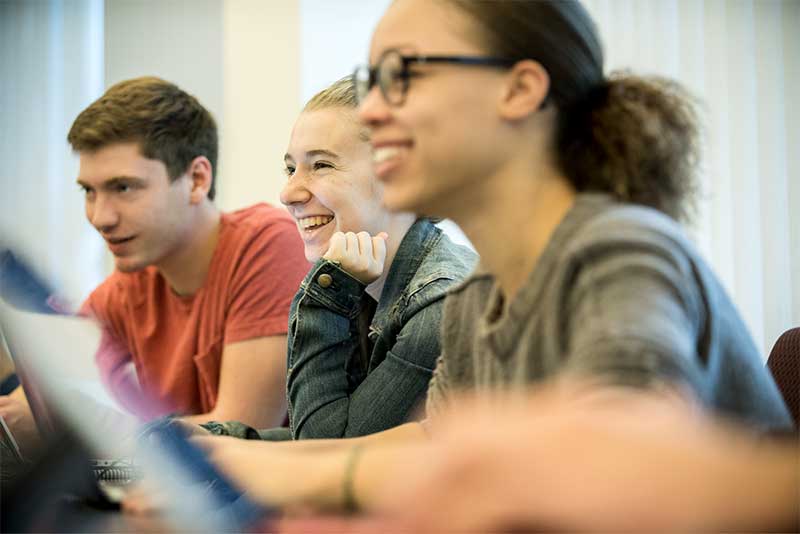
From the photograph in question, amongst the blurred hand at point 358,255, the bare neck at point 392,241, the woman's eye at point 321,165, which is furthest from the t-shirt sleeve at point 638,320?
the woman's eye at point 321,165

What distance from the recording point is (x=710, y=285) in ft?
2.49

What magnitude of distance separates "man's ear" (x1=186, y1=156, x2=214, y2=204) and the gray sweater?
1.46m

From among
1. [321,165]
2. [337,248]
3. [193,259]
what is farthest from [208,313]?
[337,248]

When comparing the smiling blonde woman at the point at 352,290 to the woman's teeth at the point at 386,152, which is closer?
the woman's teeth at the point at 386,152

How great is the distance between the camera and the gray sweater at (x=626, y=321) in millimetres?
650

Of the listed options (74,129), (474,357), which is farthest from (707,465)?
(74,129)

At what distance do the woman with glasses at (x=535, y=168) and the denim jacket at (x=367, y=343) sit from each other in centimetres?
43

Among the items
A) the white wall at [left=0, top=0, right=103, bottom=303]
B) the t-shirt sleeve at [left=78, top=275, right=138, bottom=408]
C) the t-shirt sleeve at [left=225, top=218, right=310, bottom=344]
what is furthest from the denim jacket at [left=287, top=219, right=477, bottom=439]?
the white wall at [left=0, top=0, right=103, bottom=303]

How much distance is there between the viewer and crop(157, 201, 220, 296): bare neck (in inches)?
87.8

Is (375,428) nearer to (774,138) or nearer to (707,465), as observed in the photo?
(707,465)

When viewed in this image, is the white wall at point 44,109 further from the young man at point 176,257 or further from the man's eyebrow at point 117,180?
the man's eyebrow at point 117,180

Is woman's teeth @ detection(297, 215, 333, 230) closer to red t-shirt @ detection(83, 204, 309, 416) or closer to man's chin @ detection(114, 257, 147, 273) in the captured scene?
red t-shirt @ detection(83, 204, 309, 416)

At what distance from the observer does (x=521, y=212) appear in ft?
2.97

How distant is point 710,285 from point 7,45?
341 cm
